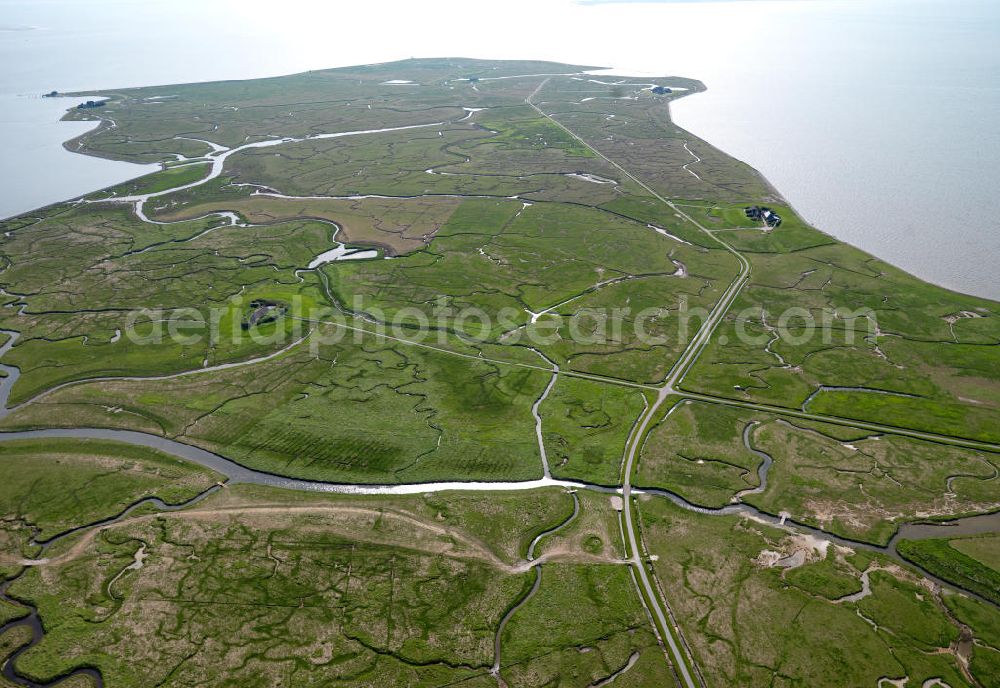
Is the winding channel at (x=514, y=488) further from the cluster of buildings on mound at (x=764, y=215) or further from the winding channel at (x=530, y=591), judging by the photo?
the cluster of buildings on mound at (x=764, y=215)

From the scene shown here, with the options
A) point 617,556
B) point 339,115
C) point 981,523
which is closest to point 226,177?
point 339,115

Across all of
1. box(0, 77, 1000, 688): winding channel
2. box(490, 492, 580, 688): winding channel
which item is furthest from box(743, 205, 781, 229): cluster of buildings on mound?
box(490, 492, 580, 688): winding channel

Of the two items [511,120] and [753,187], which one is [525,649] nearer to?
[753,187]

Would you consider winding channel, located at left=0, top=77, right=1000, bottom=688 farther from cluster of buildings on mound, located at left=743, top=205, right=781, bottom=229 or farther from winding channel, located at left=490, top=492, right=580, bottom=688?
cluster of buildings on mound, located at left=743, top=205, right=781, bottom=229

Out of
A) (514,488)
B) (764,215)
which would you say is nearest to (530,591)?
(514,488)

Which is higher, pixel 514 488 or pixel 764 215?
pixel 764 215

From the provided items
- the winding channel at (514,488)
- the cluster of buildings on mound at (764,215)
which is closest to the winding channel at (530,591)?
the winding channel at (514,488)

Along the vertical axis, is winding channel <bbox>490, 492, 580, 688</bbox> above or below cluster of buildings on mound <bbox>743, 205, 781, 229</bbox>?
below

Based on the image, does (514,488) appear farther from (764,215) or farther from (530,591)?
(764,215)
